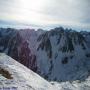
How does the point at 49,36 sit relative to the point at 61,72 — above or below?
above

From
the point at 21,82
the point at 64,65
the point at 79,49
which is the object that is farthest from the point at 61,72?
the point at 21,82

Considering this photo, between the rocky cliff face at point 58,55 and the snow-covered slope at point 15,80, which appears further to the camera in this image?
the rocky cliff face at point 58,55

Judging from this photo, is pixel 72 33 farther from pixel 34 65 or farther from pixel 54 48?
pixel 34 65

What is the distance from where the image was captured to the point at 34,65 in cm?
17612

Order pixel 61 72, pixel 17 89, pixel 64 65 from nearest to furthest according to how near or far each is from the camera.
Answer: pixel 17 89 → pixel 61 72 → pixel 64 65

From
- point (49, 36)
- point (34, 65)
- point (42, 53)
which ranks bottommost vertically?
point (34, 65)

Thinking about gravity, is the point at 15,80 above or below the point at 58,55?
above

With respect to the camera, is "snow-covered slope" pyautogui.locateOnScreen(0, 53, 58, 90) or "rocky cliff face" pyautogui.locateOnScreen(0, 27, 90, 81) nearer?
"snow-covered slope" pyautogui.locateOnScreen(0, 53, 58, 90)

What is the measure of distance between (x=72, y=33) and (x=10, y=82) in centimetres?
15992

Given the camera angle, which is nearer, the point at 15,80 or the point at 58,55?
the point at 15,80

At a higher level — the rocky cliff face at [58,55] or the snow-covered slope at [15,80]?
the snow-covered slope at [15,80]

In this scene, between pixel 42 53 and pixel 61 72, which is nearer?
pixel 61 72

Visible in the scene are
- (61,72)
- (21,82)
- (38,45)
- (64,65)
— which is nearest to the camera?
(21,82)

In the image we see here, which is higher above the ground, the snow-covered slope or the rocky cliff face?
the snow-covered slope
